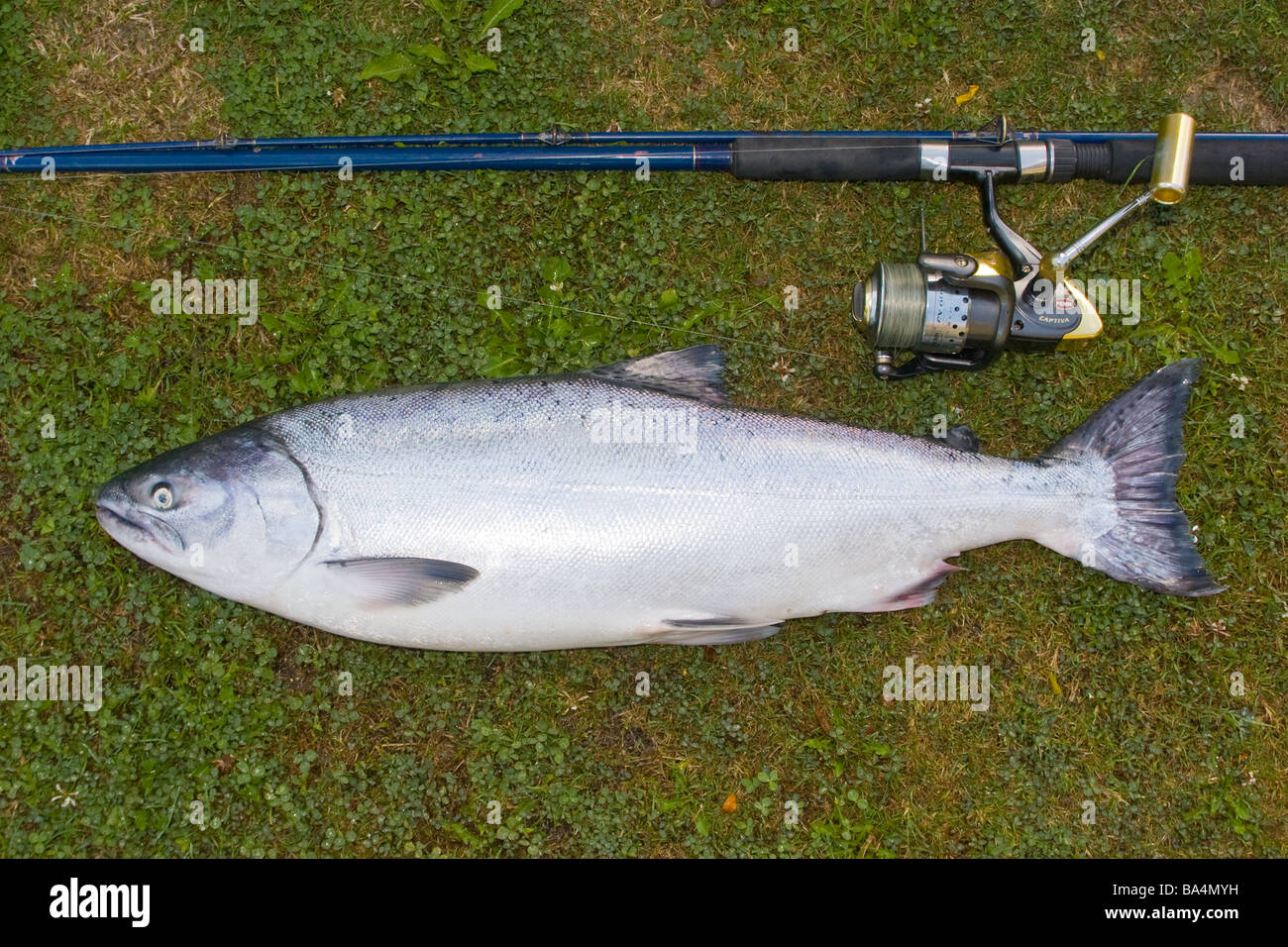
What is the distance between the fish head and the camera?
11.7 feet

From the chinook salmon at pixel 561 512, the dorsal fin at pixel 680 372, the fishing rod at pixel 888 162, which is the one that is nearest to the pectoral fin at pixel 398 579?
the chinook salmon at pixel 561 512

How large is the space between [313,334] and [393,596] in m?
1.46

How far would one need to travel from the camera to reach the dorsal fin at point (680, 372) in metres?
3.87

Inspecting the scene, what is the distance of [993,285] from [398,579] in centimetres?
278

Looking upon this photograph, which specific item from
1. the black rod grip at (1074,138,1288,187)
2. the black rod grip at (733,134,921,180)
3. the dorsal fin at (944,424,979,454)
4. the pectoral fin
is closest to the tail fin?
the dorsal fin at (944,424,979,454)

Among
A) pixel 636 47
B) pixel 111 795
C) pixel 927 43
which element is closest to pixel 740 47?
pixel 636 47

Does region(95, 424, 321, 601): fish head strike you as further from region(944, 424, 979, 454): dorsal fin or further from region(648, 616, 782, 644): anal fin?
region(944, 424, 979, 454): dorsal fin

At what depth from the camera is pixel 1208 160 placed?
416 centimetres

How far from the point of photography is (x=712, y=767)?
4188 millimetres

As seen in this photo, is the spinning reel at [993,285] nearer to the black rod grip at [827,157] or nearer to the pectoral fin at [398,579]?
the black rod grip at [827,157]

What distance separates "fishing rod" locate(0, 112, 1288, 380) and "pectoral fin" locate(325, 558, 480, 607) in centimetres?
187

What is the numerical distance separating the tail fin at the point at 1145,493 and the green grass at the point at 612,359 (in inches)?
11.7

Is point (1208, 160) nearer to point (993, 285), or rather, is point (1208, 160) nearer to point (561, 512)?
point (993, 285)
